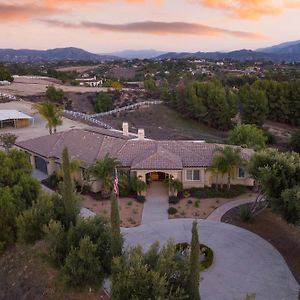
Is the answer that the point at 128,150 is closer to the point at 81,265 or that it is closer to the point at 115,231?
the point at 81,265

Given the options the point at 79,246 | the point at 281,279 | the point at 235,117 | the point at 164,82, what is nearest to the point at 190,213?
the point at 281,279

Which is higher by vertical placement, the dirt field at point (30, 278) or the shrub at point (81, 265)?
the shrub at point (81, 265)

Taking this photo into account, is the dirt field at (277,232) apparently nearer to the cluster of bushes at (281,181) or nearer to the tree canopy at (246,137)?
the cluster of bushes at (281,181)

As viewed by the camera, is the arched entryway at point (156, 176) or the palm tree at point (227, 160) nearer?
the palm tree at point (227, 160)

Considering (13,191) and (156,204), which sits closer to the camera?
(13,191)

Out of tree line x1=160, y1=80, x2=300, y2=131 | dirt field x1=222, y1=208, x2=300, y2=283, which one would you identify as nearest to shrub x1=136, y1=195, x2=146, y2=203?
dirt field x1=222, y1=208, x2=300, y2=283

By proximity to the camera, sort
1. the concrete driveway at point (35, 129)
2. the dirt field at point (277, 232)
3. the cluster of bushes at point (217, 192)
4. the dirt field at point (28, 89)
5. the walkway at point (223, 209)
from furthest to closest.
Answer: the dirt field at point (28, 89), the concrete driveway at point (35, 129), the cluster of bushes at point (217, 192), the walkway at point (223, 209), the dirt field at point (277, 232)

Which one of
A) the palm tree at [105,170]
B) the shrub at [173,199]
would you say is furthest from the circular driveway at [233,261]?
the palm tree at [105,170]

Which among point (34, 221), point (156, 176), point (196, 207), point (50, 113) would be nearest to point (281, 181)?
point (196, 207)
